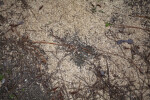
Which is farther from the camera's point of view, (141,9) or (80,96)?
(141,9)

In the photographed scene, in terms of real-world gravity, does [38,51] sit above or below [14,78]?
above

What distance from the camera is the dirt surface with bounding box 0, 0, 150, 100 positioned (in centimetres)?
163

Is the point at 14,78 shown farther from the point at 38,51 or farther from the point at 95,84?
the point at 95,84

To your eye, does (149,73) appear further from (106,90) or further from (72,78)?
(72,78)

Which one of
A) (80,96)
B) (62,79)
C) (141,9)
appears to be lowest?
(80,96)

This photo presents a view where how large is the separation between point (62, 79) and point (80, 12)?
4.09ft

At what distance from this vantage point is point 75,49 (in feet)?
5.84

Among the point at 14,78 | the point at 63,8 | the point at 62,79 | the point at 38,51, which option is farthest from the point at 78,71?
the point at 63,8

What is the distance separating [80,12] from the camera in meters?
1.97

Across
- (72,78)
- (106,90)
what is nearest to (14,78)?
(72,78)

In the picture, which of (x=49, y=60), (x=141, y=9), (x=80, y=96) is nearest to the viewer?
(x=80, y=96)

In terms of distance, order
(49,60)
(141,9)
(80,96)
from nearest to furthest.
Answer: (80,96) < (49,60) < (141,9)

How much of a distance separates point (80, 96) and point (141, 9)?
1894 millimetres

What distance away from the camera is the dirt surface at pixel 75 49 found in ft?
5.35
